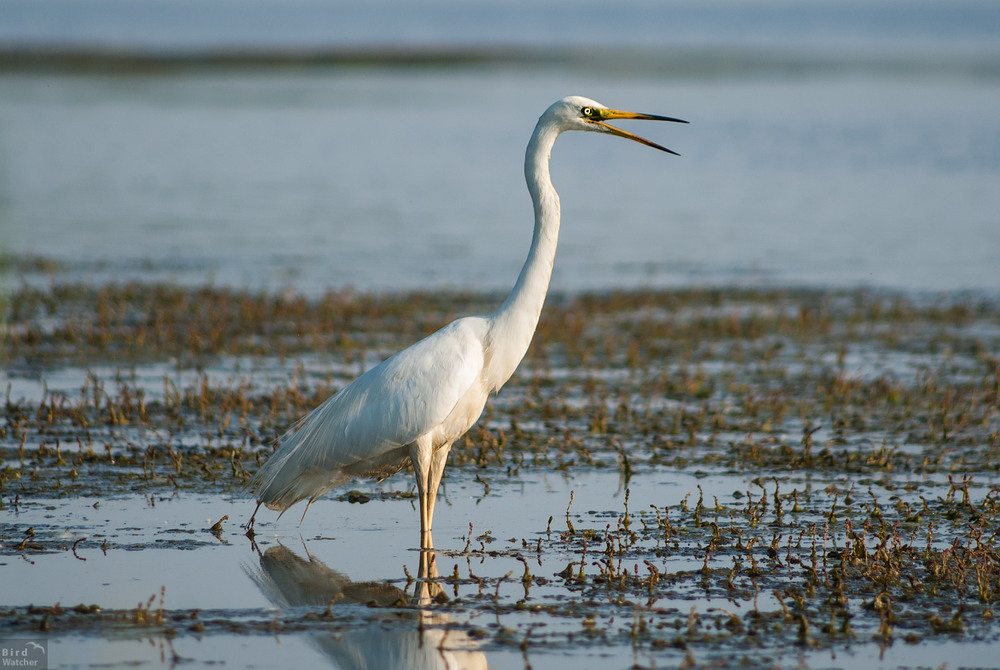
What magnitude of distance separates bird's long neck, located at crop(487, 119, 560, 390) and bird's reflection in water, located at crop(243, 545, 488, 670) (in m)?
1.14

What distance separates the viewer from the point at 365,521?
24.2 ft

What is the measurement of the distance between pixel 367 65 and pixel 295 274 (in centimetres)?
6211

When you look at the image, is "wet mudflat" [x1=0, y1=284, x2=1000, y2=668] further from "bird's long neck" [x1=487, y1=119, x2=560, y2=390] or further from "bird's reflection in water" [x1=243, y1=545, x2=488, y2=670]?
"bird's long neck" [x1=487, y1=119, x2=560, y2=390]

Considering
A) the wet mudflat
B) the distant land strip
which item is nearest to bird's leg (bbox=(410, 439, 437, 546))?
the wet mudflat

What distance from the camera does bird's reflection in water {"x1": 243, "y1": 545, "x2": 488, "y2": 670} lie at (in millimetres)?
5230

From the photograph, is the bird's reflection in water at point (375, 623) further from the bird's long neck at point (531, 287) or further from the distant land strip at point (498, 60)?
the distant land strip at point (498, 60)

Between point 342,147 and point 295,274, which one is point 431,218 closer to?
point 295,274

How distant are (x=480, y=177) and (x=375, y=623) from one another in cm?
2486

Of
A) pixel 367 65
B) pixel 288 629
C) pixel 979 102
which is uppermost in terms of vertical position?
pixel 367 65

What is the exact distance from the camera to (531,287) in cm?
701

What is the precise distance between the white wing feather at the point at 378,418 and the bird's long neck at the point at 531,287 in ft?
0.37

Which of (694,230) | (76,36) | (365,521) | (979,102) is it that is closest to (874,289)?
(694,230)

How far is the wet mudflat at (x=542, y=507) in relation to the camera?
534 centimetres

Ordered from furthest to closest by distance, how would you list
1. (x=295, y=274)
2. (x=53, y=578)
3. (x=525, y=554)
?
(x=295, y=274)
(x=525, y=554)
(x=53, y=578)
